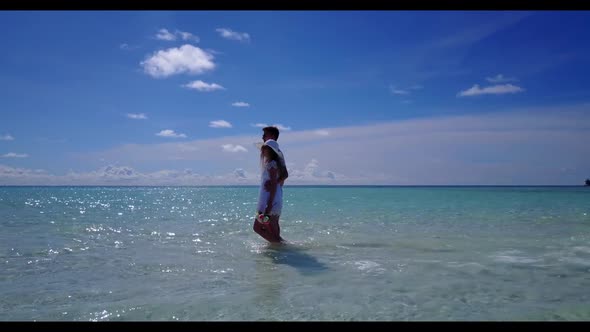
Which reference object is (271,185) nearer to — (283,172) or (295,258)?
(283,172)

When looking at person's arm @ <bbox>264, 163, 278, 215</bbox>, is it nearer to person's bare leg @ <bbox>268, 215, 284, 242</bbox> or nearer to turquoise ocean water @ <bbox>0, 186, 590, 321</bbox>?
person's bare leg @ <bbox>268, 215, 284, 242</bbox>

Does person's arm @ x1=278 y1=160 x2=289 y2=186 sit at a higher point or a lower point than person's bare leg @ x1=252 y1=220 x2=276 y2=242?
higher

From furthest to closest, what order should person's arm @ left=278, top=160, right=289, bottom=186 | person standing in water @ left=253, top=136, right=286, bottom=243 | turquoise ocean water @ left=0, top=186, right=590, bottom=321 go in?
person's arm @ left=278, top=160, right=289, bottom=186 < person standing in water @ left=253, top=136, right=286, bottom=243 < turquoise ocean water @ left=0, top=186, right=590, bottom=321

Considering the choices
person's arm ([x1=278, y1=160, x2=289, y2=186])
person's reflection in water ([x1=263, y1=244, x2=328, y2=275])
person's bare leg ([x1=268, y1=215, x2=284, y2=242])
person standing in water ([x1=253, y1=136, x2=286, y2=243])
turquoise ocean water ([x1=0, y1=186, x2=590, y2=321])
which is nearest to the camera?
turquoise ocean water ([x1=0, y1=186, x2=590, y2=321])

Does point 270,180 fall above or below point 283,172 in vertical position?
below

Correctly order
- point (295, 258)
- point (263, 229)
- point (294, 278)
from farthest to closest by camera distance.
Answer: point (263, 229), point (295, 258), point (294, 278)

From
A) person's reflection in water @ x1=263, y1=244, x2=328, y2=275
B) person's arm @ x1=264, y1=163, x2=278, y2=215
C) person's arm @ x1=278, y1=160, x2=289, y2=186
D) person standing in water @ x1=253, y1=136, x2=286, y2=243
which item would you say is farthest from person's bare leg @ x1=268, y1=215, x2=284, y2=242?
person's arm @ x1=278, y1=160, x2=289, y2=186

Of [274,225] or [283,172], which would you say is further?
[274,225]

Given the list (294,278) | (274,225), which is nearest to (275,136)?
(274,225)

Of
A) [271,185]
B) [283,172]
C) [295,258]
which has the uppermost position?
[283,172]

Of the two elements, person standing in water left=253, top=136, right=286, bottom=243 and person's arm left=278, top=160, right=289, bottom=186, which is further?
person's arm left=278, top=160, right=289, bottom=186

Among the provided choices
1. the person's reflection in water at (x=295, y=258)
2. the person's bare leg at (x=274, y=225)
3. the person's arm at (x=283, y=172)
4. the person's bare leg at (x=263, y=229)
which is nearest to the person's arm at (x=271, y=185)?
the person's arm at (x=283, y=172)

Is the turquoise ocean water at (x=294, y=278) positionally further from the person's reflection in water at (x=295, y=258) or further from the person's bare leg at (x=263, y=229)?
the person's bare leg at (x=263, y=229)
